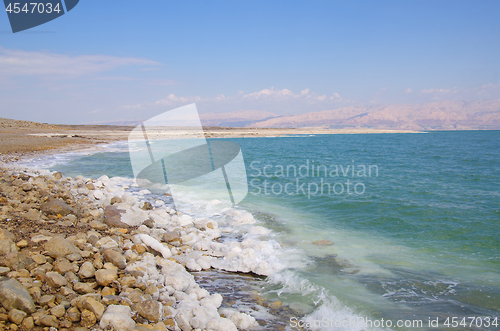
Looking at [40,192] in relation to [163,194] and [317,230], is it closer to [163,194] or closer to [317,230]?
[163,194]

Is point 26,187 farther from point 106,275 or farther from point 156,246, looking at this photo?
point 106,275

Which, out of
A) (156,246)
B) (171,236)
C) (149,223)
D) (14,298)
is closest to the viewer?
(14,298)

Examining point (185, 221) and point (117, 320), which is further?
point (185, 221)

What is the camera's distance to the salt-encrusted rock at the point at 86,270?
14.2 feet

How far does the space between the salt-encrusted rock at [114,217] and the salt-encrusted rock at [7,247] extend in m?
2.65

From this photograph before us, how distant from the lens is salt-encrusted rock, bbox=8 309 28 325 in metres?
3.28

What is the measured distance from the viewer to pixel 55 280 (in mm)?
3951

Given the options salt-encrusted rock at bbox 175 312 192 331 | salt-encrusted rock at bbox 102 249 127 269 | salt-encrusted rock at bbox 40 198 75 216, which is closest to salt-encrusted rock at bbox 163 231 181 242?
salt-encrusted rock at bbox 102 249 127 269

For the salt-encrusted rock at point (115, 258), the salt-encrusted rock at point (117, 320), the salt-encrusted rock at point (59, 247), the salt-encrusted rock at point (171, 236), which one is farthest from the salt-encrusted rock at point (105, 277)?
the salt-encrusted rock at point (171, 236)

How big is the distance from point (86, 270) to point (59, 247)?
0.72 m

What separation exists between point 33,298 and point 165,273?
188 centimetres

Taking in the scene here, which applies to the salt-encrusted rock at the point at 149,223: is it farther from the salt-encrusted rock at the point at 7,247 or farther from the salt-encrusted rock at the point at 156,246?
the salt-encrusted rock at the point at 7,247

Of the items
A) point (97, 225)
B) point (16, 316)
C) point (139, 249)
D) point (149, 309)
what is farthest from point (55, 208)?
point (149, 309)

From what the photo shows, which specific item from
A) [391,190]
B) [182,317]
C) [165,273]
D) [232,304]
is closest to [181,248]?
[165,273]
